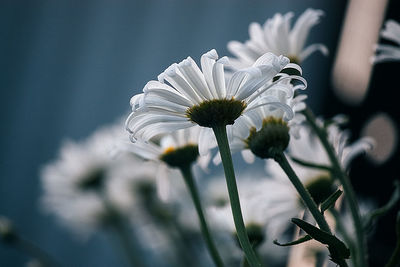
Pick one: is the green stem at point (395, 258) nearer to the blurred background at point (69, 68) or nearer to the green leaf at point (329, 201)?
the green leaf at point (329, 201)

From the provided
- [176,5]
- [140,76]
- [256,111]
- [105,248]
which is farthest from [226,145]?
[176,5]

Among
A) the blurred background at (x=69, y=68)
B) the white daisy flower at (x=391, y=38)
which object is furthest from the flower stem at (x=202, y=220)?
the blurred background at (x=69, y=68)

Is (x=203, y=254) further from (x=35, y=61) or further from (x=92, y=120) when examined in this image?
(x=35, y=61)

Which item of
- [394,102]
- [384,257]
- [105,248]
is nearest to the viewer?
[384,257]

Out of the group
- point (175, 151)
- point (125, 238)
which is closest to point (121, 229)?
point (125, 238)

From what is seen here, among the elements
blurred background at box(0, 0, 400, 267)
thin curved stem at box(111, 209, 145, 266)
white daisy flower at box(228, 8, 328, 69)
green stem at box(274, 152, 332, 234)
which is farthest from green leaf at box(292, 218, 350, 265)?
blurred background at box(0, 0, 400, 267)

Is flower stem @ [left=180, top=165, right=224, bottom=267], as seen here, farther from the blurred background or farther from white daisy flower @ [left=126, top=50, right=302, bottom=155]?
the blurred background
